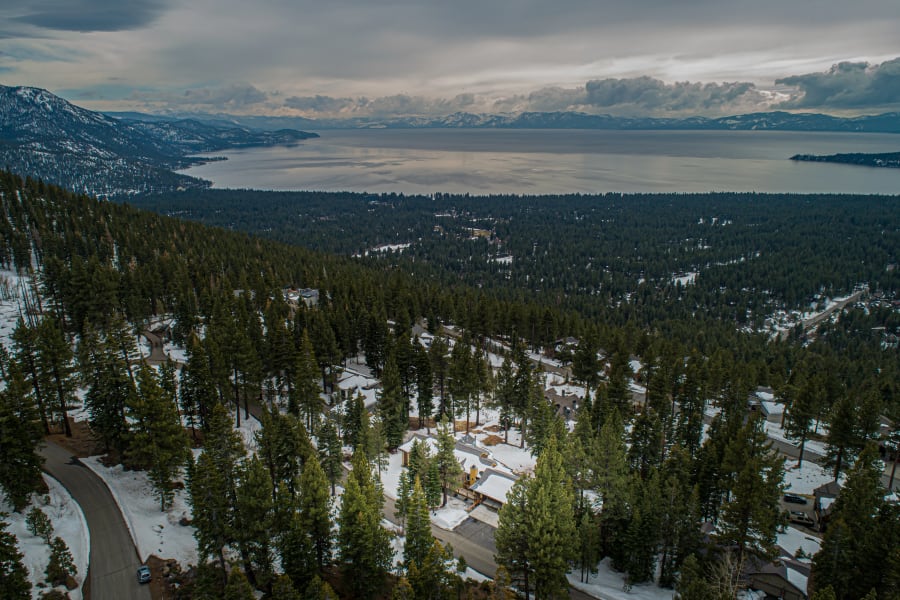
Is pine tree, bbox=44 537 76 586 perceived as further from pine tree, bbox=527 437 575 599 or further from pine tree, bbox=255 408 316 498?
pine tree, bbox=527 437 575 599

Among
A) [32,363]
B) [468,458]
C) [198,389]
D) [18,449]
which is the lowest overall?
[468,458]

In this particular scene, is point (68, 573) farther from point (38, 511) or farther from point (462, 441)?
point (462, 441)

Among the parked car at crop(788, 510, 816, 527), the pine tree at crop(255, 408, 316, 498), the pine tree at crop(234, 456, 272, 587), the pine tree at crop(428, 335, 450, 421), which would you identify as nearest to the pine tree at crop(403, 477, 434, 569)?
the pine tree at crop(234, 456, 272, 587)

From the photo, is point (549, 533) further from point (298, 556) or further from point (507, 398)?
point (507, 398)

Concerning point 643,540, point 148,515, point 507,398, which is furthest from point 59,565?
point 507,398

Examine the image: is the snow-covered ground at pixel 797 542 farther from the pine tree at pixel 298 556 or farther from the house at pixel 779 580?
the pine tree at pixel 298 556
